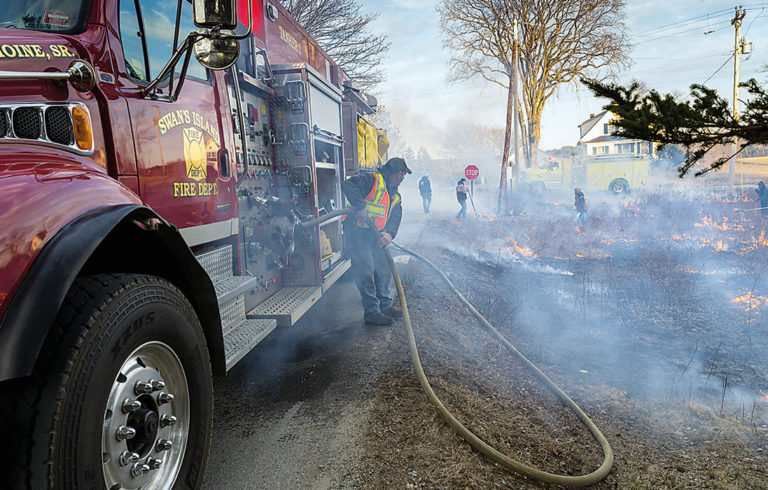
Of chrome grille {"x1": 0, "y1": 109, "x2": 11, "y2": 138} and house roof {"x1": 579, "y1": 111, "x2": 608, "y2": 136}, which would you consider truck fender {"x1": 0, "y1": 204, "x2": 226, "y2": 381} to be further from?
house roof {"x1": 579, "y1": 111, "x2": 608, "y2": 136}

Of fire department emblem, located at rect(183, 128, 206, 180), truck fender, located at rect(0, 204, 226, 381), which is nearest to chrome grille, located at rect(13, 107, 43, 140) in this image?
truck fender, located at rect(0, 204, 226, 381)

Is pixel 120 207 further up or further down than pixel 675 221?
further up

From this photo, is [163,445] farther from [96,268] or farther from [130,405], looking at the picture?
[96,268]

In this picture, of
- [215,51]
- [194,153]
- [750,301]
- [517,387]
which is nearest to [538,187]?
[750,301]

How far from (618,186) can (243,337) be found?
92.8ft

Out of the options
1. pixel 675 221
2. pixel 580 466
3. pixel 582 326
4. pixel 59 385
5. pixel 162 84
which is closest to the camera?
pixel 59 385

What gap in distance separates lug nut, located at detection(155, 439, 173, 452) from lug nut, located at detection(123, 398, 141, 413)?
0.23 meters

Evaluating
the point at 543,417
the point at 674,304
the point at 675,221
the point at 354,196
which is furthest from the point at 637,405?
the point at 675,221

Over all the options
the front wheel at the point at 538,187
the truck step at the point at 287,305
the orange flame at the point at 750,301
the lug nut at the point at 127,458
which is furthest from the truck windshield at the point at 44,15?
the front wheel at the point at 538,187

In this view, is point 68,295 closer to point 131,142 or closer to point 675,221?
point 131,142

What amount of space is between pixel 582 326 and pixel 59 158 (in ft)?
21.1

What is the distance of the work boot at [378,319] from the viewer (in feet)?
18.2

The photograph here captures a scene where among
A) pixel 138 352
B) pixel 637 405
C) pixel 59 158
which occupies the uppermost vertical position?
pixel 59 158

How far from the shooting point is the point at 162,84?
2.79 m
